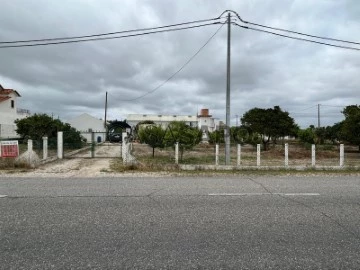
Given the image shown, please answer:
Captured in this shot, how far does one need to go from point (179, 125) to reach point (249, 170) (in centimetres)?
600

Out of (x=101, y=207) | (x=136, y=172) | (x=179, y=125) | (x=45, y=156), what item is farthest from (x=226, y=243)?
(x=45, y=156)

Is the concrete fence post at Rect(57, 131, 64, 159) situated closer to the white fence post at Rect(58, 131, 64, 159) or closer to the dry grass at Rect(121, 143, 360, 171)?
the white fence post at Rect(58, 131, 64, 159)

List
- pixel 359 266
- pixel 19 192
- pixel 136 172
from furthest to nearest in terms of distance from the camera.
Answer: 1. pixel 136 172
2. pixel 19 192
3. pixel 359 266

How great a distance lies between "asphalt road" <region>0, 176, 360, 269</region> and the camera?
4.07 m

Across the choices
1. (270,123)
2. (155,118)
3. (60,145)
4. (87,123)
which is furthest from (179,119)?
(60,145)

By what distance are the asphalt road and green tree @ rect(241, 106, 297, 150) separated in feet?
89.4

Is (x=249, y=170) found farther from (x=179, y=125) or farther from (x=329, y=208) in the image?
(x=329, y=208)

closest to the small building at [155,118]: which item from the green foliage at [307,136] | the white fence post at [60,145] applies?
the green foliage at [307,136]

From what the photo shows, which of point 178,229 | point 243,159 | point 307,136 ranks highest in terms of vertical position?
point 307,136

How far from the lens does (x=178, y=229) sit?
527 centimetres

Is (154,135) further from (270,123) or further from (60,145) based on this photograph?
(270,123)

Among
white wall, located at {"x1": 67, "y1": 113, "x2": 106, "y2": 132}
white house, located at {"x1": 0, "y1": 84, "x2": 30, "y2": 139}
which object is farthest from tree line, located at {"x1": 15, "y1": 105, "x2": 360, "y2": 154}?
white wall, located at {"x1": 67, "y1": 113, "x2": 106, "y2": 132}

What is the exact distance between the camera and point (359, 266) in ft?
12.9

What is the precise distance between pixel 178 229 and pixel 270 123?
3175cm
